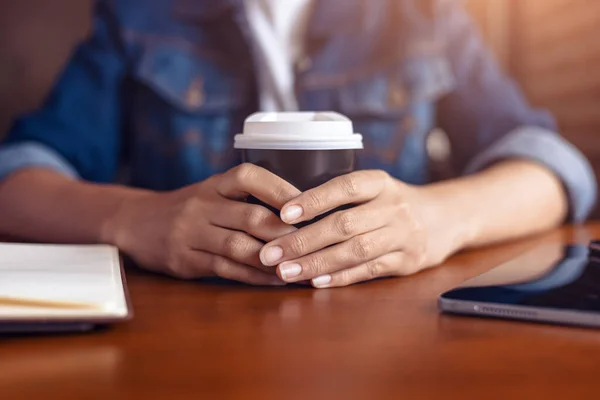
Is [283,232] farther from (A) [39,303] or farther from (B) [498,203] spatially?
(B) [498,203]

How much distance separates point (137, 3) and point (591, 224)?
2.99 ft

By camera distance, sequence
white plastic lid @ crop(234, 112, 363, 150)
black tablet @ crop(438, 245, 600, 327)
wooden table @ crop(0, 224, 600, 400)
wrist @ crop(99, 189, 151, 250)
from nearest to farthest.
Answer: wooden table @ crop(0, 224, 600, 400) → black tablet @ crop(438, 245, 600, 327) → white plastic lid @ crop(234, 112, 363, 150) → wrist @ crop(99, 189, 151, 250)

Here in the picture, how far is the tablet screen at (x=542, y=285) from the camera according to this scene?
47 cm

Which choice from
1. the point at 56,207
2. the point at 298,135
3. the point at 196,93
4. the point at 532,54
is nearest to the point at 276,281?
the point at 298,135

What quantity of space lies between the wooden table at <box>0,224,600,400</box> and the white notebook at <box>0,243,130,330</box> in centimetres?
2

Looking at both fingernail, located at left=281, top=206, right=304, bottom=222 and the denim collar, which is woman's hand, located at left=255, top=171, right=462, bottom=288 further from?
the denim collar

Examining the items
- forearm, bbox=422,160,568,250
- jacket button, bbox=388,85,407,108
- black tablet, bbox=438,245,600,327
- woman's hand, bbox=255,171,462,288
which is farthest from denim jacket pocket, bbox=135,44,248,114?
black tablet, bbox=438,245,600,327

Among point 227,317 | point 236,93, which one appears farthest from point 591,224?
point 227,317

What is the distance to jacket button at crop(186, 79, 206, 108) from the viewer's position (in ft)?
3.99

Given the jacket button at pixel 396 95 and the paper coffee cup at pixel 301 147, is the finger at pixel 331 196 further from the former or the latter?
the jacket button at pixel 396 95

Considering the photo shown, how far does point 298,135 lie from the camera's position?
0.55 meters

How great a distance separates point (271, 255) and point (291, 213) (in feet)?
0.14

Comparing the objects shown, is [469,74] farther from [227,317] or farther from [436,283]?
[227,317]

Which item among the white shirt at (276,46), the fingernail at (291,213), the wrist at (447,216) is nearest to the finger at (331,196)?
the fingernail at (291,213)
